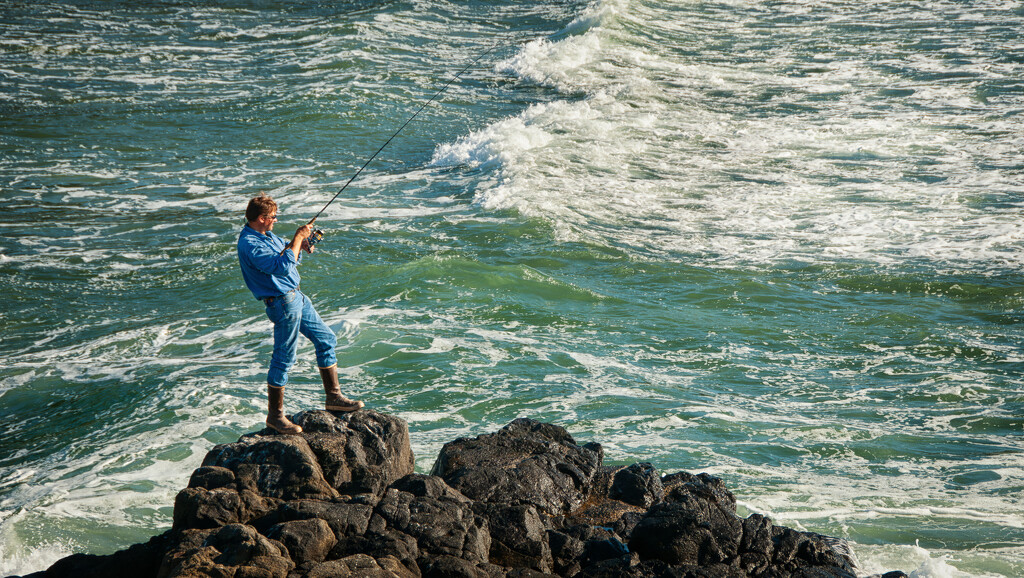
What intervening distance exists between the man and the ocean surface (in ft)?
4.88

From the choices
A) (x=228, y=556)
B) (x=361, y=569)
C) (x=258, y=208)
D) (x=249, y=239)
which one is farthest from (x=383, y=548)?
(x=258, y=208)

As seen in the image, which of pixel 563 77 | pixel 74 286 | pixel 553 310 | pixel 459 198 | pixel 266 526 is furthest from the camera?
pixel 563 77

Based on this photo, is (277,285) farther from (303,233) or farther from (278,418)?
(278,418)

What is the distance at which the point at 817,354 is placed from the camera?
29.0ft

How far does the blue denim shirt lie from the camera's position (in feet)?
16.5

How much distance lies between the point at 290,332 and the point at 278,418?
0.51 m

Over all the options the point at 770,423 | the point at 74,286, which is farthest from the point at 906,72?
the point at 74,286

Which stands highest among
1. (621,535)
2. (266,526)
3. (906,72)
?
(906,72)

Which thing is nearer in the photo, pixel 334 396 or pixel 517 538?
pixel 517 538

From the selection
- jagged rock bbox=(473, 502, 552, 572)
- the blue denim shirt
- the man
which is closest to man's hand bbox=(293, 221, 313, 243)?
the man

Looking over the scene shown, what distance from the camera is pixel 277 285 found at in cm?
510

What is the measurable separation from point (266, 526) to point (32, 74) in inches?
803

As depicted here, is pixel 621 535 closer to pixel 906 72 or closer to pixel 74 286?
pixel 74 286

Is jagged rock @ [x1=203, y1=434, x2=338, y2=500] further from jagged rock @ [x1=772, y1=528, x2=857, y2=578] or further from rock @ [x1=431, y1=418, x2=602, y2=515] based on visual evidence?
jagged rock @ [x1=772, y1=528, x2=857, y2=578]
